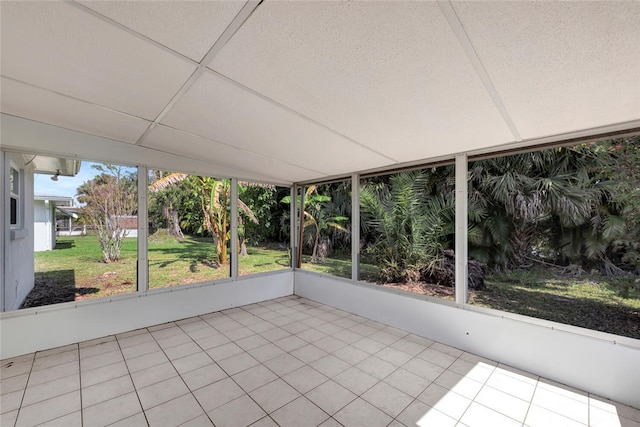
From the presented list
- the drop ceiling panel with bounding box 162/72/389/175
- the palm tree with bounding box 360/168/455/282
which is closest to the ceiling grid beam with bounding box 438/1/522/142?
the drop ceiling panel with bounding box 162/72/389/175

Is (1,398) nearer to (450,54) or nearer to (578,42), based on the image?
(450,54)

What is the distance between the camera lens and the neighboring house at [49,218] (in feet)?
10.4

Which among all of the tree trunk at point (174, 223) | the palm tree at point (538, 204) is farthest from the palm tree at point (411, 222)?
the tree trunk at point (174, 223)

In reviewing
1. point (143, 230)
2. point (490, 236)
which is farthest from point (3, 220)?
point (490, 236)

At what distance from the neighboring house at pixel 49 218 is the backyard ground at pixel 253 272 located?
4.3 inches

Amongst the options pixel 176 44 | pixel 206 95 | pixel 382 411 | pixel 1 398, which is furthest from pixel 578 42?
pixel 1 398

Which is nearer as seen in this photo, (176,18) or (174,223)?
(176,18)

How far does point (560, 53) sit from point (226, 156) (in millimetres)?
3380

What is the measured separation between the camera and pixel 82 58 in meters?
1.50

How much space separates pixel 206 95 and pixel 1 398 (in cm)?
291

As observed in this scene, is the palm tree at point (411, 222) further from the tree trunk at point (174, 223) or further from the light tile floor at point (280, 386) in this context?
the tree trunk at point (174, 223)

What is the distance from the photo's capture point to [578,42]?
45.7 inches

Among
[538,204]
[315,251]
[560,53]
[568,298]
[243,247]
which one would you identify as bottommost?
[568,298]

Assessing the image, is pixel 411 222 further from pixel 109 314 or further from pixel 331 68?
pixel 109 314
